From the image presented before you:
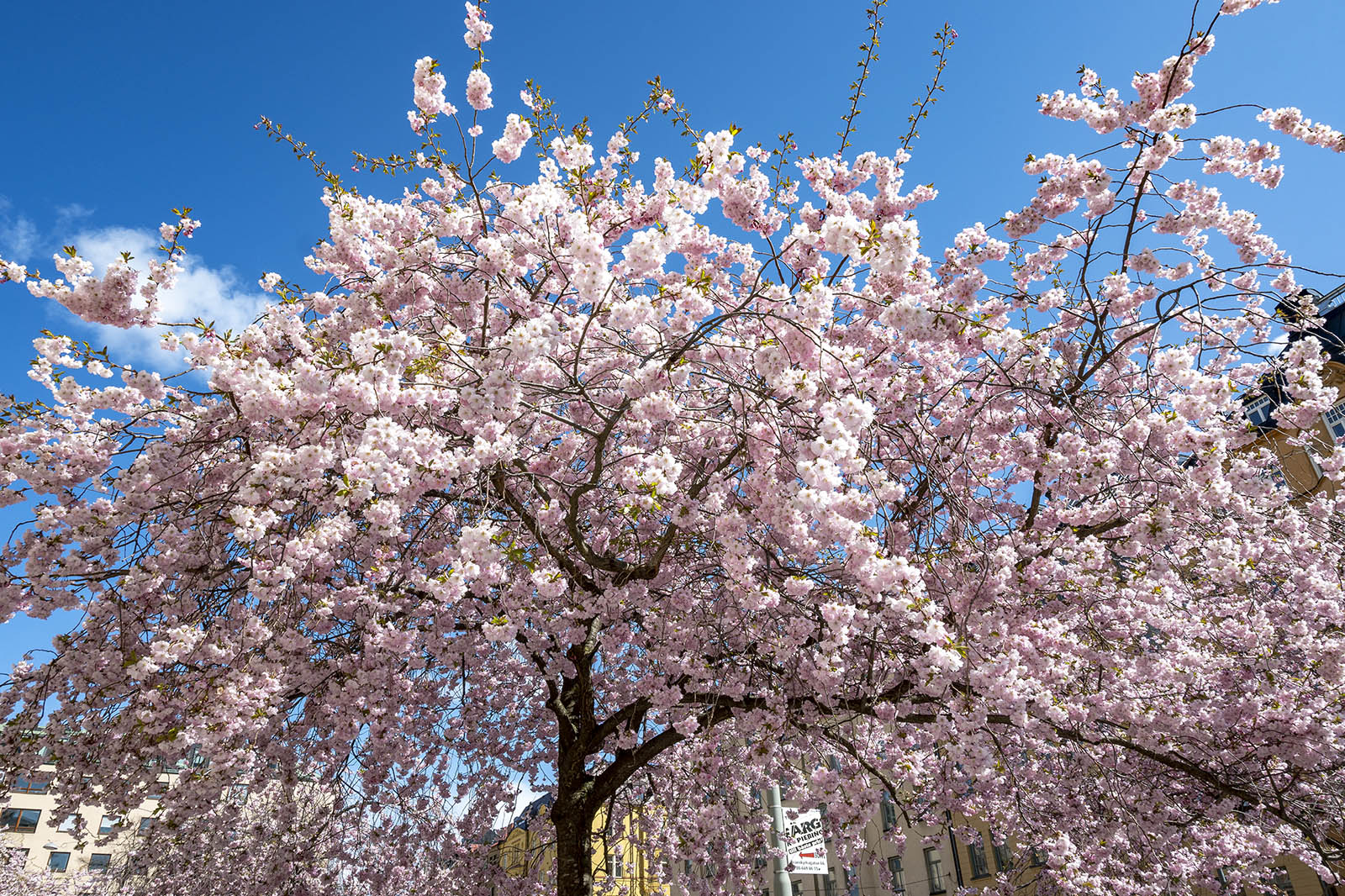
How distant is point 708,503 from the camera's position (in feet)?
18.2

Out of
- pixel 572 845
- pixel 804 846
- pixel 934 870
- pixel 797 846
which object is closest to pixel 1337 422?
pixel 934 870

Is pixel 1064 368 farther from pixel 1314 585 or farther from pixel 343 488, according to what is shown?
pixel 343 488

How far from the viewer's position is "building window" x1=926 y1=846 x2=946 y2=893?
23297 mm

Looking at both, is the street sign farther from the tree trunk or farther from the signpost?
the tree trunk

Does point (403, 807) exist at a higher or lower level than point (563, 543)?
lower

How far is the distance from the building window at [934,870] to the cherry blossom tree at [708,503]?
58.8 ft

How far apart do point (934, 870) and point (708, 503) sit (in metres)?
24.0

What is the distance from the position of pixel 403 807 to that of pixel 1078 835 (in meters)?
8.51

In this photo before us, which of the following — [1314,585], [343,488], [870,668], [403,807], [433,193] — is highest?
[433,193]

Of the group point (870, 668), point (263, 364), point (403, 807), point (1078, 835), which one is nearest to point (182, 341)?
point (263, 364)

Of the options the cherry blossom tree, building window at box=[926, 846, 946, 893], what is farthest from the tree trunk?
building window at box=[926, 846, 946, 893]

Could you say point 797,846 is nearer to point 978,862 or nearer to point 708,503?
point 708,503

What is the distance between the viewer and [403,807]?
357 inches

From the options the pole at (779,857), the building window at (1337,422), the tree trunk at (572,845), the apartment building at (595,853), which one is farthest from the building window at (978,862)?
the tree trunk at (572,845)
